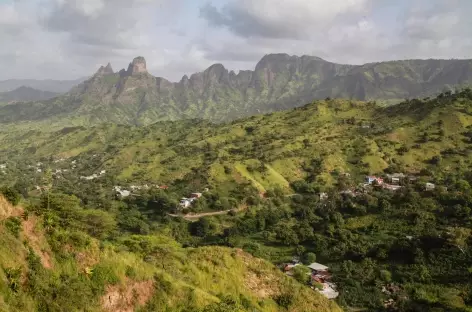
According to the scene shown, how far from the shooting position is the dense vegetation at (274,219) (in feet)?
80.2

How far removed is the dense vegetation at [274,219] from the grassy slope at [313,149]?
677 mm

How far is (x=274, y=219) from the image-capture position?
97.4 metres

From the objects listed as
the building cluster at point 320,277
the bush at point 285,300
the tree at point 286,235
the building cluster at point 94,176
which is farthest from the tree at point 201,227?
the building cluster at point 94,176

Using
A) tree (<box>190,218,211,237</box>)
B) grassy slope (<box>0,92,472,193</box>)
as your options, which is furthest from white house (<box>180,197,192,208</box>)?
grassy slope (<box>0,92,472,193</box>)

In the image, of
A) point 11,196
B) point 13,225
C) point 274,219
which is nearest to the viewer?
point 13,225

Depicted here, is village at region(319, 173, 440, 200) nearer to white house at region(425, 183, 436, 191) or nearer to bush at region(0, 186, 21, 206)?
white house at region(425, 183, 436, 191)

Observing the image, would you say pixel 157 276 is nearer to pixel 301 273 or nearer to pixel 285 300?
pixel 285 300

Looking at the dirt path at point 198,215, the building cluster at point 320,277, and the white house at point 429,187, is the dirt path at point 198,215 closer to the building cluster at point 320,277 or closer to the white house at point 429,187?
the building cluster at point 320,277

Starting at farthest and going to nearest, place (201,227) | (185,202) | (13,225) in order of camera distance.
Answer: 1. (185,202)
2. (201,227)
3. (13,225)

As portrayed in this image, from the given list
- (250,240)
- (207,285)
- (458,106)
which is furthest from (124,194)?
(458,106)

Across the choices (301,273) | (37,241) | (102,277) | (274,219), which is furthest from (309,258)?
(37,241)

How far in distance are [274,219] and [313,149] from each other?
54.1 metres

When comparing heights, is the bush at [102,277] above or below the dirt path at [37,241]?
below

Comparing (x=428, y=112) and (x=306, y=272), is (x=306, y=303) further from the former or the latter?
(x=428, y=112)
